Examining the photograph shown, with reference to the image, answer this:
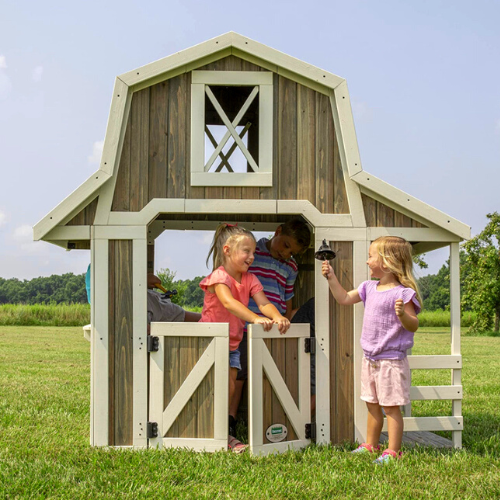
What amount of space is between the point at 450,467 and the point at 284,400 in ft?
5.05

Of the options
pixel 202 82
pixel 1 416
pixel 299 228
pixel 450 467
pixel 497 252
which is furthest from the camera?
pixel 497 252

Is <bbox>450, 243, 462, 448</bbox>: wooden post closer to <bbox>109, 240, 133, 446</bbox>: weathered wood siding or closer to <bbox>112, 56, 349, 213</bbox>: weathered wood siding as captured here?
<bbox>112, 56, 349, 213</bbox>: weathered wood siding

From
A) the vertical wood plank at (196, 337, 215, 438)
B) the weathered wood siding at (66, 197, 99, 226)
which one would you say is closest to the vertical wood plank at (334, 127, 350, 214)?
the vertical wood plank at (196, 337, 215, 438)

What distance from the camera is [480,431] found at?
7.18m

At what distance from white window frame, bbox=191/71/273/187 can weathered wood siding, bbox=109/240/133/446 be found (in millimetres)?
1115

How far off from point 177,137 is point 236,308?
70.3 inches

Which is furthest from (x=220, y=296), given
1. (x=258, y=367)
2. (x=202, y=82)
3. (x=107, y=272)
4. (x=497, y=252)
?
(x=497, y=252)

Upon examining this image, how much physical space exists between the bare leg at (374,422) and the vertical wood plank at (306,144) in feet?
6.68

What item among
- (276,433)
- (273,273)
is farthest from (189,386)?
(273,273)

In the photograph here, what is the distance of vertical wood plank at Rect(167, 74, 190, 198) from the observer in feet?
20.0

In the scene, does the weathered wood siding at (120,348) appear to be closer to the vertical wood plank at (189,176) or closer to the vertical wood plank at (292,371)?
the vertical wood plank at (189,176)

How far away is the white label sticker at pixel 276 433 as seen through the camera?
5.75 metres

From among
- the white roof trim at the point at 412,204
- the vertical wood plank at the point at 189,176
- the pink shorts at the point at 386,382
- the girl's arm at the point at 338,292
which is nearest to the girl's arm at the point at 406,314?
the pink shorts at the point at 386,382

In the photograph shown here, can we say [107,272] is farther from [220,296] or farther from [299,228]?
[299,228]
